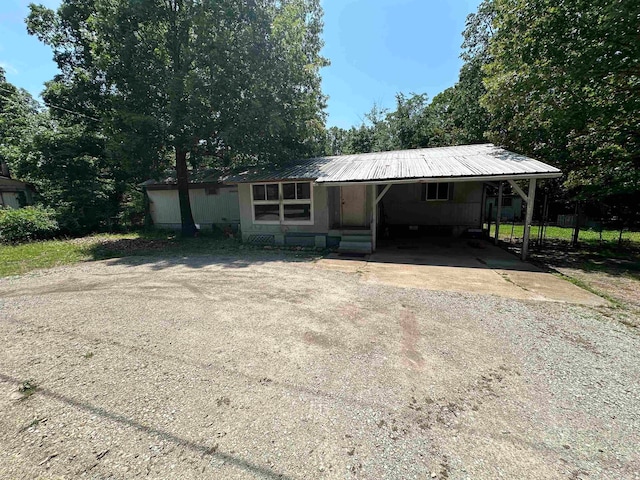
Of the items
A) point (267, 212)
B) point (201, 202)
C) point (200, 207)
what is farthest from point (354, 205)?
point (200, 207)

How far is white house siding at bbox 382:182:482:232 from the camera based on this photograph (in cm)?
1158

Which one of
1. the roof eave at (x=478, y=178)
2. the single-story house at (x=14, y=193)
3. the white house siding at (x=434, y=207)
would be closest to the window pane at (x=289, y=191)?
the roof eave at (x=478, y=178)

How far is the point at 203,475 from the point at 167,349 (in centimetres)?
197

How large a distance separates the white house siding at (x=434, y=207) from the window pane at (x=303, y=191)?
14.2 feet

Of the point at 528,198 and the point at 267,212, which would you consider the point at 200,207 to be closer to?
the point at 267,212

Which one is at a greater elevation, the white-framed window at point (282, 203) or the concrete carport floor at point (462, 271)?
the white-framed window at point (282, 203)

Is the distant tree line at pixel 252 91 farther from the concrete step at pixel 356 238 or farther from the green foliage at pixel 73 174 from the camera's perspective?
the concrete step at pixel 356 238

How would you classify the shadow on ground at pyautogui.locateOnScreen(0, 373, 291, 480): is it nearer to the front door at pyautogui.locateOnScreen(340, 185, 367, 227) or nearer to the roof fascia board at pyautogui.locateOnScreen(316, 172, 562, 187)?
the roof fascia board at pyautogui.locateOnScreen(316, 172, 562, 187)

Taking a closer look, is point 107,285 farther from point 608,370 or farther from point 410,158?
point 410,158

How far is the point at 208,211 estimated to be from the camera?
1366 centimetres

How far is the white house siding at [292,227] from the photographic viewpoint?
982 cm

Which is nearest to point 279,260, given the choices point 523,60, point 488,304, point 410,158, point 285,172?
point 285,172

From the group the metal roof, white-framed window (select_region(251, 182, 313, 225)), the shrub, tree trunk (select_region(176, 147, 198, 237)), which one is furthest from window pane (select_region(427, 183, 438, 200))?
the shrub

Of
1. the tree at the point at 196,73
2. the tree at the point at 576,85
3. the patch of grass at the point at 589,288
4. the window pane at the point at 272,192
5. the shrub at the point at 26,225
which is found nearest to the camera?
the patch of grass at the point at 589,288
